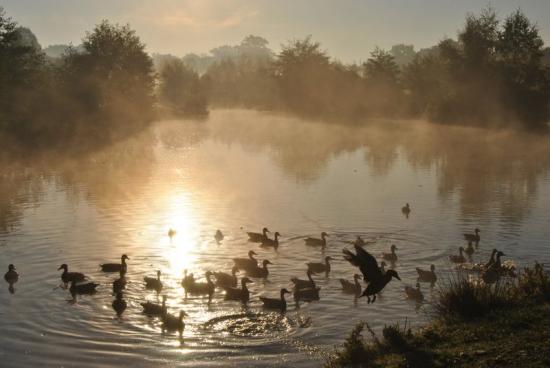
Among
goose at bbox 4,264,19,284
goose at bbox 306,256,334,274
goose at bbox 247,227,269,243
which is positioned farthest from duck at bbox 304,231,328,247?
goose at bbox 4,264,19,284

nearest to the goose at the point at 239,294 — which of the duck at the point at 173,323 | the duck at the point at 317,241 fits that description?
the duck at the point at 173,323

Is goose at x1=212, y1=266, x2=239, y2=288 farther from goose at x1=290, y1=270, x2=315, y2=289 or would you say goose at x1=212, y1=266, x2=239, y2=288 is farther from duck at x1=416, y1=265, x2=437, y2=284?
duck at x1=416, y1=265, x2=437, y2=284

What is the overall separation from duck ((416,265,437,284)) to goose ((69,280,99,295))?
10.3 meters

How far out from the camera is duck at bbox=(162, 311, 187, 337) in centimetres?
1585

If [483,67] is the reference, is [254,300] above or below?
below

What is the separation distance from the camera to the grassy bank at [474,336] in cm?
1079

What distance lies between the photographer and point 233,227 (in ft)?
91.7

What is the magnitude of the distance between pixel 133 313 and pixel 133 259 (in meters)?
5.58

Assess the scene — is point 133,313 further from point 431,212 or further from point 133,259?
point 431,212

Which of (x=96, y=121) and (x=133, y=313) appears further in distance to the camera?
(x=96, y=121)

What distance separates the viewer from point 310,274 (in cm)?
2053

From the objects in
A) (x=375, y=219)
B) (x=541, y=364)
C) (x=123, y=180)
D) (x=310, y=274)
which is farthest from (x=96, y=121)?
(x=541, y=364)

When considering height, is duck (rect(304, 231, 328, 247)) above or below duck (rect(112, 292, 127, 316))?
above

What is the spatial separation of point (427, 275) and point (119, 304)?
9517mm
